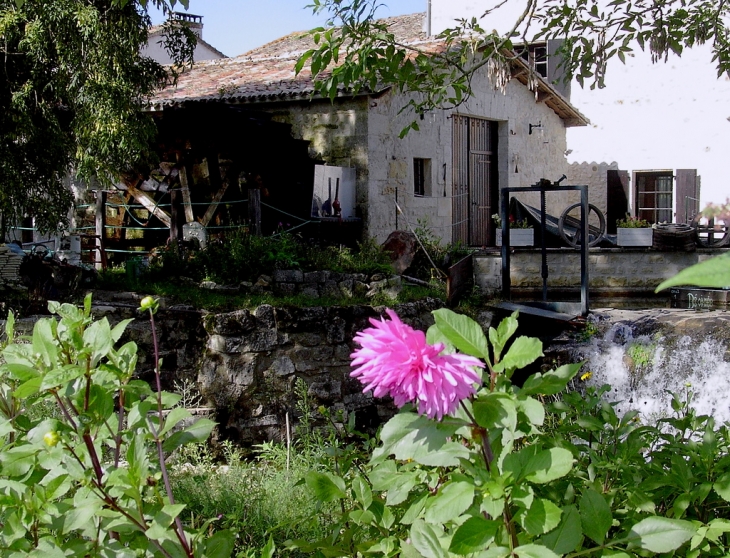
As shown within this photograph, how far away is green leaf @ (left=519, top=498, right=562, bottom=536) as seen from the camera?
1.33 m

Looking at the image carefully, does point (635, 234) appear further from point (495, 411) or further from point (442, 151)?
point (495, 411)

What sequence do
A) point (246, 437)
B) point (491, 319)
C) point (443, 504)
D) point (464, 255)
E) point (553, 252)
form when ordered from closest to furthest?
point (443, 504)
point (246, 437)
point (491, 319)
point (553, 252)
point (464, 255)

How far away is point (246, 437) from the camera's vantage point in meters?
8.91

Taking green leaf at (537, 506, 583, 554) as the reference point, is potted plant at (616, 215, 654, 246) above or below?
above

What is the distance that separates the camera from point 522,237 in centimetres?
1292

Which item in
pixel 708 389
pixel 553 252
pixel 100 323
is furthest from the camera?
pixel 553 252

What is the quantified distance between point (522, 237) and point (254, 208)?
14.4 feet

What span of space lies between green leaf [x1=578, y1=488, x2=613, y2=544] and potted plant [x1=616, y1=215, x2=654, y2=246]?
462 inches

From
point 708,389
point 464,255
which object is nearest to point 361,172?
point 464,255

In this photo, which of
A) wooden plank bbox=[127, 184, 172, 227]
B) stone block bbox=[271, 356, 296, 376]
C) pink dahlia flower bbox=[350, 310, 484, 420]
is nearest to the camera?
pink dahlia flower bbox=[350, 310, 484, 420]

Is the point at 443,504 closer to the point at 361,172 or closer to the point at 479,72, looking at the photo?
the point at 361,172

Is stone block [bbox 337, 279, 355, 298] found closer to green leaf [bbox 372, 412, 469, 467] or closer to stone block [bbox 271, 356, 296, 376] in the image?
stone block [bbox 271, 356, 296, 376]

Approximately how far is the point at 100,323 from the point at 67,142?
8.32 m

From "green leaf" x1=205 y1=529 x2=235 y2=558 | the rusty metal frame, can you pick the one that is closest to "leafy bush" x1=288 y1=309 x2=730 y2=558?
"green leaf" x1=205 y1=529 x2=235 y2=558
